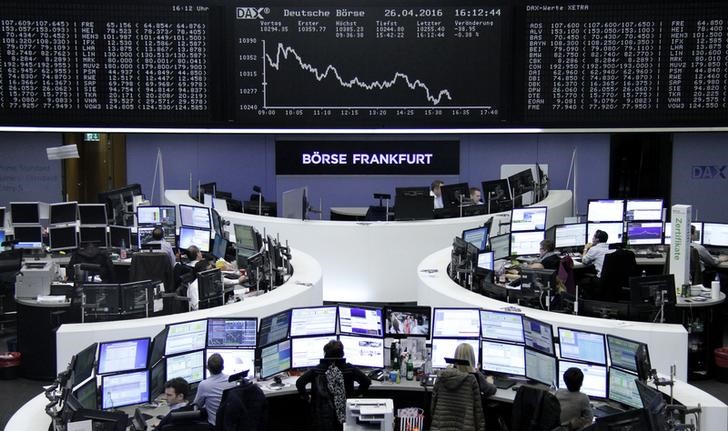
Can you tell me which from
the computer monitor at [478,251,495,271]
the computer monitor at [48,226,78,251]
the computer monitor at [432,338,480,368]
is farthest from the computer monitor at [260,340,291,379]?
the computer monitor at [48,226,78,251]

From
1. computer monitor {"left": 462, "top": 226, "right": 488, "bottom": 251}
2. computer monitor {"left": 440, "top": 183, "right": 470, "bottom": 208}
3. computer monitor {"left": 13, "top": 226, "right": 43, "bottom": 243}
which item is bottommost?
computer monitor {"left": 13, "top": 226, "right": 43, "bottom": 243}

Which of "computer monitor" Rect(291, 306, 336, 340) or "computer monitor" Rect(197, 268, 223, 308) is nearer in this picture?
"computer monitor" Rect(291, 306, 336, 340)

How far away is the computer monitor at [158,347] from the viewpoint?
7.11 meters

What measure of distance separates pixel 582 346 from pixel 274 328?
2371mm

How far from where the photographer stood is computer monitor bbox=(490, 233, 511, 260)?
11.4m

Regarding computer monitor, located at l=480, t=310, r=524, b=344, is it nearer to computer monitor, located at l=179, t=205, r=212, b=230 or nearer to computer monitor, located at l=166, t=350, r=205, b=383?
computer monitor, located at l=166, t=350, r=205, b=383

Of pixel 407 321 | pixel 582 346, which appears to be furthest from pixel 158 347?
pixel 582 346

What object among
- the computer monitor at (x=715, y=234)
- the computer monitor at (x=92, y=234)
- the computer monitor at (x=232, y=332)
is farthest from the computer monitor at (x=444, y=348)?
the computer monitor at (x=92, y=234)

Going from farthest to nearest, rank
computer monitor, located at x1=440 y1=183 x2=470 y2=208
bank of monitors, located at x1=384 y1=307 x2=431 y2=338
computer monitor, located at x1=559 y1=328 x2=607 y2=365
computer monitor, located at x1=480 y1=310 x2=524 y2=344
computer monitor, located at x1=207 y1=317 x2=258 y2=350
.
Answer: computer monitor, located at x1=440 y1=183 x2=470 y2=208, bank of monitors, located at x1=384 y1=307 x2=431 y2=338, computer monitor, located at x1=480 y1=310 x2=524 y2=344, computer monitor, located at x1=207 y1=317 x2=258 y2=350, computer monitor, located at x1=559 y1=328 x2=607 y2=365

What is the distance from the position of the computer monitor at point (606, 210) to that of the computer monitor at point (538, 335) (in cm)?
542

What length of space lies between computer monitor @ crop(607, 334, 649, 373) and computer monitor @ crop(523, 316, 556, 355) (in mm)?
449

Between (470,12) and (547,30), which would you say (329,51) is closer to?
(470,12)

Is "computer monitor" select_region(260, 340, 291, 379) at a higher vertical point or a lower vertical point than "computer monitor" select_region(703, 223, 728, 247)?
lower

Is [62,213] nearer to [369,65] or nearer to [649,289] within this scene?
[369,65]
